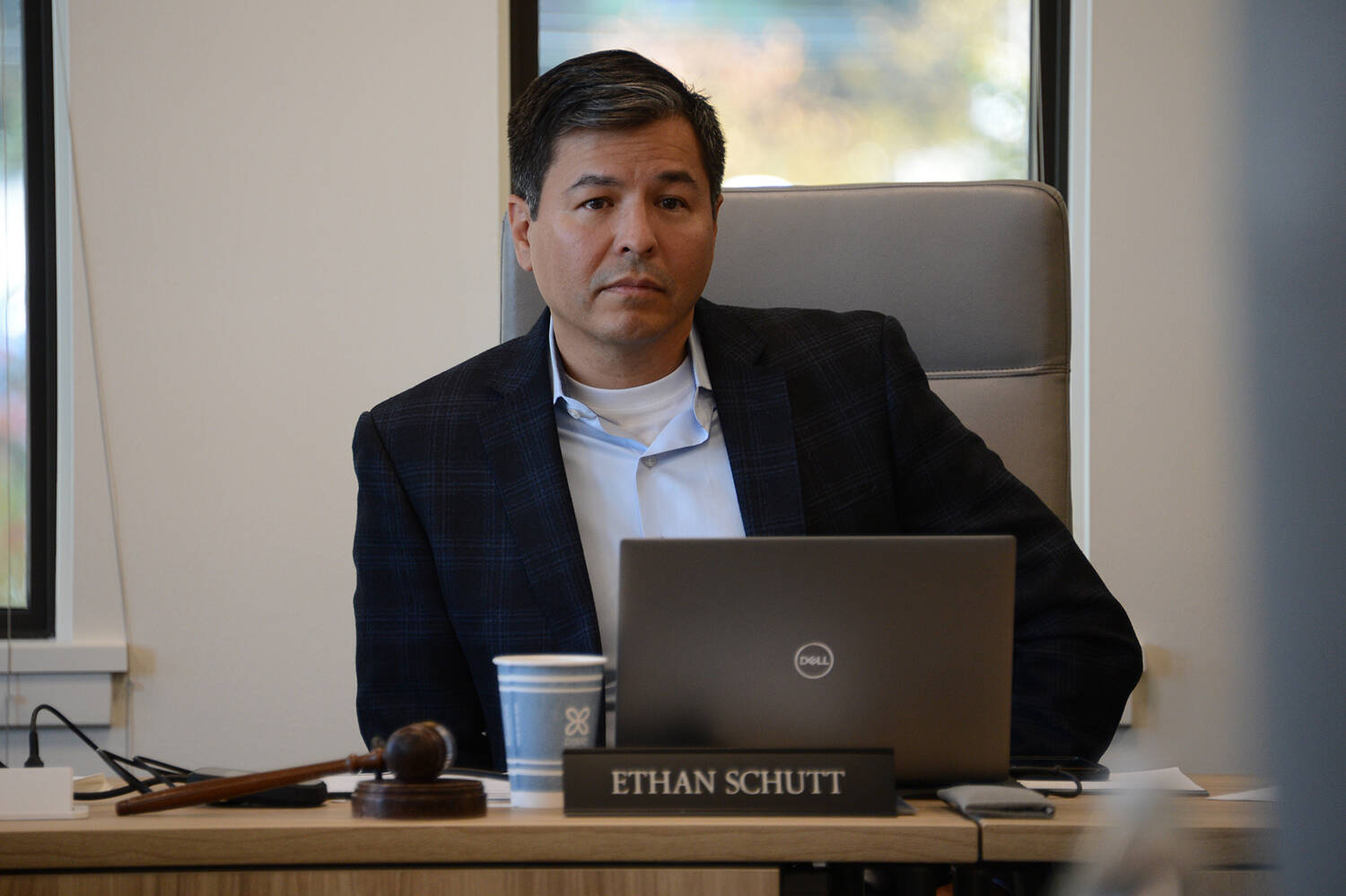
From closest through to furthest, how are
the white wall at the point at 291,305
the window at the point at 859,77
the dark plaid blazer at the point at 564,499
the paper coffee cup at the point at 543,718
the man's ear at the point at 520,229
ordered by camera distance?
the paper coffee cup at the point at 543,718 → the dark plaid blazer at the point at 564,499 → the man's ear at the point at 520,229 → the white wall at the point at 291,305 → the window at the point at 859,77

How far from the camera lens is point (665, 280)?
144cm

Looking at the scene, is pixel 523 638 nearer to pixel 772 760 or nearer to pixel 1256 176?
pixel 772 760

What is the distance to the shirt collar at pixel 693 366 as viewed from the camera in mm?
1482

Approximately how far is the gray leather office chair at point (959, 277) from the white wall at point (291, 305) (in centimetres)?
91

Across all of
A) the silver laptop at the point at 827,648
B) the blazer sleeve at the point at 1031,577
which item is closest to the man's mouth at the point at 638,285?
the blazer sleeve at the point at 1031,577

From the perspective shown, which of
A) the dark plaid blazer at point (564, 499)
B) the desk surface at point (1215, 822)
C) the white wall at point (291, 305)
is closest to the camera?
the desk surface at point (1215, 822)

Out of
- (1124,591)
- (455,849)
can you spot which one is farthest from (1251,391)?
(1124,591)

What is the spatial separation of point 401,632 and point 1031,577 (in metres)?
0.67

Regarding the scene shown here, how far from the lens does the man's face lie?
1.44 m

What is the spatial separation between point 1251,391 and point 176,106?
2431 mm

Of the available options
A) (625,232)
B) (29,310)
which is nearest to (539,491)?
(625,232)

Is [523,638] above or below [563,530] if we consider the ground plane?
below

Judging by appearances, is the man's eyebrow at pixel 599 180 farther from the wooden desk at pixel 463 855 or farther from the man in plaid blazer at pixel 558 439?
the wooden desk at pixel 463 855

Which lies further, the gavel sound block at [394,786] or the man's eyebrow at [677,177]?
the man's eyebrow at [677,177]
